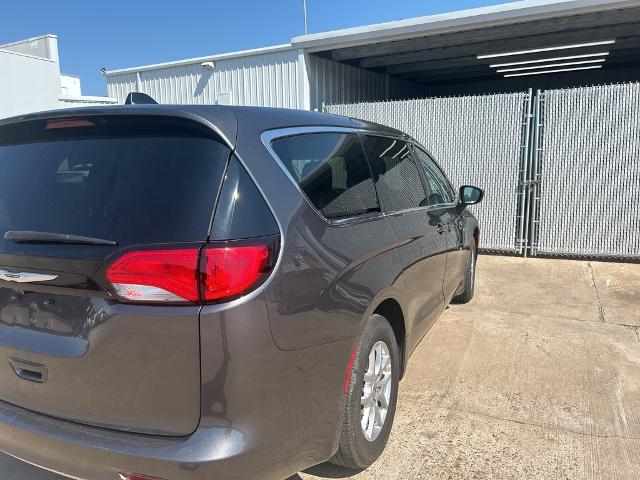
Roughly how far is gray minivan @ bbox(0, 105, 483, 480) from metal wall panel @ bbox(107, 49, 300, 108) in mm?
8237

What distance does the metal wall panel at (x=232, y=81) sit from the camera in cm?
1026

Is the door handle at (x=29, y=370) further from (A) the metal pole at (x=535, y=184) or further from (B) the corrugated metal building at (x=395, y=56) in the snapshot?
(B) the corrugated metal building at (x=395, y=56)

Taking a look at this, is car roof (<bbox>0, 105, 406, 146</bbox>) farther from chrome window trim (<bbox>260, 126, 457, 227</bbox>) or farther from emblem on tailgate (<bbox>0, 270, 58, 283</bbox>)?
emblem on tailgate (<bbox>0, 270, 58, 283</bbox>)

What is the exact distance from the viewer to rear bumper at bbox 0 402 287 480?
1.75m

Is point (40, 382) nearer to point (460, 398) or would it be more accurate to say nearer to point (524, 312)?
point (460, 398)

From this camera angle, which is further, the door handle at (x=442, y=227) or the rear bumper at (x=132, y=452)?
the door handle at (x=442, y=227)

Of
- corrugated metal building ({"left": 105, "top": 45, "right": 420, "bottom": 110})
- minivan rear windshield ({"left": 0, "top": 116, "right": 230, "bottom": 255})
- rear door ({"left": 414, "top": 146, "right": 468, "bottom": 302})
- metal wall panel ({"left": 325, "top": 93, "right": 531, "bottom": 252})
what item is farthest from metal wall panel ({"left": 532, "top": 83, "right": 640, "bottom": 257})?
minivan rear windshield ({"left": 0, "top": 116, "right": 230, "bottom": 255})

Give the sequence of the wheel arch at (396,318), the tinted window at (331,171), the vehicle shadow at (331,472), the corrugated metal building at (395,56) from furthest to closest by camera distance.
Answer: the corrugated metal building at (395,56) < the wheel arch at (396,318) < the vehicle shadow at (331,472) < the tinted window at (331,171)

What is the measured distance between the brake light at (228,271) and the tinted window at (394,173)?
1377 mm

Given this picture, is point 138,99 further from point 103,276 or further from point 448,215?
point 448,215

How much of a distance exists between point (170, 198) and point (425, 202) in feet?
7.89

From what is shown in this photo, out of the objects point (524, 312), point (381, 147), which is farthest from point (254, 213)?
point (524, 312)

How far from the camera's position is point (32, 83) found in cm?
1831

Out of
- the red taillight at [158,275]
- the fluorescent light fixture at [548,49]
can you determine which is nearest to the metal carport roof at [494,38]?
the fluorescent light fixture at [548,49]
